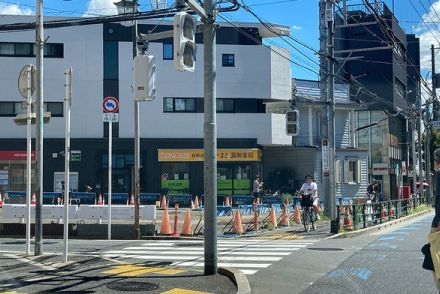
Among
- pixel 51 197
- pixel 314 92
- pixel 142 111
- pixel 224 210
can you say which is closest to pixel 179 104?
pixel 142 111

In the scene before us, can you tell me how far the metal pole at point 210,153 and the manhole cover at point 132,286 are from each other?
1.26 meters

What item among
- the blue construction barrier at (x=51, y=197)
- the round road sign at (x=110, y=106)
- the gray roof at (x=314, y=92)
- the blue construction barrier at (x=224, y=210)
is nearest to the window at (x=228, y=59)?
the gray roof at (x=314, y=92)

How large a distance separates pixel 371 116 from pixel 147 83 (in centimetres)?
4133

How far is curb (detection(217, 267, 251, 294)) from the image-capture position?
7727 mm

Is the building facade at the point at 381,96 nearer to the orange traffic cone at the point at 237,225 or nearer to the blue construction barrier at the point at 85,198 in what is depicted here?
the blue construction barrier at the point at 85,198

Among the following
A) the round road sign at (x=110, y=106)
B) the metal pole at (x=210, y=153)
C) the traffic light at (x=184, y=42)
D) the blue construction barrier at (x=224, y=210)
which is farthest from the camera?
the blue construction barrier at (x=224, y=210)

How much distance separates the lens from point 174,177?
35188 millimetres

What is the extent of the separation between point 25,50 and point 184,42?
97.2ft

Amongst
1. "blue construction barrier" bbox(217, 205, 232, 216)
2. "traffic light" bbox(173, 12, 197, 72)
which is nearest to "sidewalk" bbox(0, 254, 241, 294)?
"traffic light" bbox(173, 12, 197, 72)

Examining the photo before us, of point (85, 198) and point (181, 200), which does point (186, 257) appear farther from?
point (181, 200)

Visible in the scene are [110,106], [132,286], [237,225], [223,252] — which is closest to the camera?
[132,286]

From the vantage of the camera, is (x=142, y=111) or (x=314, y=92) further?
(x=314, y=92)

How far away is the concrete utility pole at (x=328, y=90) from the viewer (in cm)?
1867

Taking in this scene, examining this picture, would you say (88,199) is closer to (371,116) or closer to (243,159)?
(243,159)
